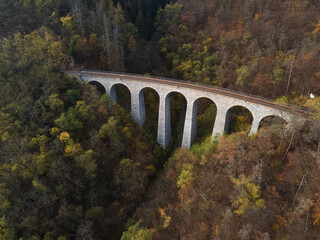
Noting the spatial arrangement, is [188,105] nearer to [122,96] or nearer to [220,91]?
[220,91]

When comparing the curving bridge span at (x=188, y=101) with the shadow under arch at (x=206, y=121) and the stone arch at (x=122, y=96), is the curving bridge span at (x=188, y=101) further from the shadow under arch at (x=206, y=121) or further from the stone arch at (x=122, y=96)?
the shadow under arch at (x=206, y=121)

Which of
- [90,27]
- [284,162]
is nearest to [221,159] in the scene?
[284,162]

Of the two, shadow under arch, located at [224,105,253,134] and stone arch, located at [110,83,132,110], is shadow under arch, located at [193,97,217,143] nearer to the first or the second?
shadow under arch, located at [224,105,253,134]

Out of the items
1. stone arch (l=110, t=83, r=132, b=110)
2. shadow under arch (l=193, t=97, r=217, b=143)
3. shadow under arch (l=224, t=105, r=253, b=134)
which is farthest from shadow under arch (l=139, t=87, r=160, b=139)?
shadow under arch (l=224, t=105, r=253, b=134)

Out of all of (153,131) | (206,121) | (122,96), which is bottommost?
(153,131)

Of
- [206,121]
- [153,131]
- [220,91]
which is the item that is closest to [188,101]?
[220,91]
